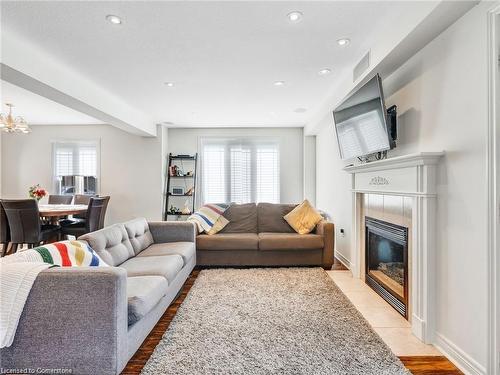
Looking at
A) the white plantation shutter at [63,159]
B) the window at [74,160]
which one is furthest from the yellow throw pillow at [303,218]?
the white plantation shutter at [63,159]

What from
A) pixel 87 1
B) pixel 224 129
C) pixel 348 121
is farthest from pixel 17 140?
pixel 348 121

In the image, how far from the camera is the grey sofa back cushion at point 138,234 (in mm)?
3066

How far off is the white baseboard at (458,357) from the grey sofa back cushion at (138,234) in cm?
284

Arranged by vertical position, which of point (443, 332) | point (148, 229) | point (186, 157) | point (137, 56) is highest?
point (137, 56)

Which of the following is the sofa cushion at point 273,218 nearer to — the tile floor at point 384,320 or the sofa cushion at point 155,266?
the tile floor at point 384,320

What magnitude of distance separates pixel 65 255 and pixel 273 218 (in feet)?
9.85

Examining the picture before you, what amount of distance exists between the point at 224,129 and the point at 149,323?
15.5 ft

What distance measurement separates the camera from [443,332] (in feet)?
6.31

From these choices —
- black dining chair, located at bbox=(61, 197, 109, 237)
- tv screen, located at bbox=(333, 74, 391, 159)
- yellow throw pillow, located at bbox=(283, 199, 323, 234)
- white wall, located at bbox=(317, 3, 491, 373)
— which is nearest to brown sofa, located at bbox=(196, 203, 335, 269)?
yellow throw pillow, located at bbox=(283, 199, 323, 234)

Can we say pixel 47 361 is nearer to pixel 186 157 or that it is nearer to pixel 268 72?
pixel 268 72

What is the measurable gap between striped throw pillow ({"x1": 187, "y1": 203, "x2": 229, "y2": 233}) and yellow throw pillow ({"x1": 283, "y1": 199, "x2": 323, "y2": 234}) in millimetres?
1039

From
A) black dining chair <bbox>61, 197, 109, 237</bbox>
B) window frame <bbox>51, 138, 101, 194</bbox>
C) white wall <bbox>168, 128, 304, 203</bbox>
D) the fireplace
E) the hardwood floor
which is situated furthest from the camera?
white wall <bbox>168, 128, 304, 203</bbox>

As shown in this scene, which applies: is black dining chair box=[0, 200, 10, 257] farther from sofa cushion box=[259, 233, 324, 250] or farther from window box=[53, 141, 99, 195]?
sofa cushion box=[259, 233, 324, 250]

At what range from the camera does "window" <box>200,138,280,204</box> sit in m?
6.13
